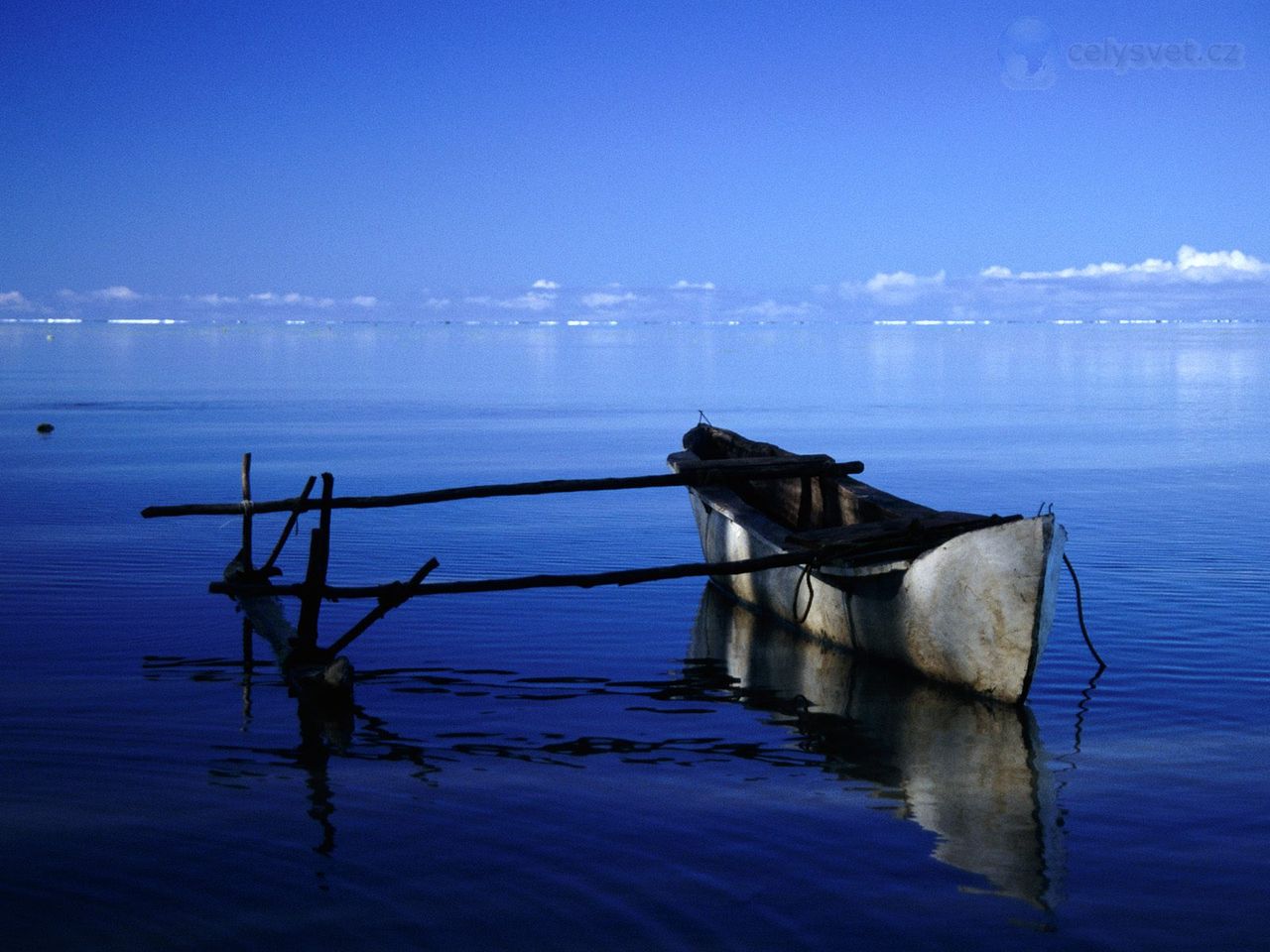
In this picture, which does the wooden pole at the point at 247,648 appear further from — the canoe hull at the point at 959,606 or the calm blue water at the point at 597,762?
the canoe hull at the point at 959,606

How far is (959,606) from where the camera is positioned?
33.4 feet

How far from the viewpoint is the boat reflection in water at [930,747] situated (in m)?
7.34

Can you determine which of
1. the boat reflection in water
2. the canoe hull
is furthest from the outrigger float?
the boat reflection in water

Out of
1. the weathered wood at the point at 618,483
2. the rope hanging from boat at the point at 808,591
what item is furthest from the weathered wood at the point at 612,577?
the weathered wood at the point at 618,483

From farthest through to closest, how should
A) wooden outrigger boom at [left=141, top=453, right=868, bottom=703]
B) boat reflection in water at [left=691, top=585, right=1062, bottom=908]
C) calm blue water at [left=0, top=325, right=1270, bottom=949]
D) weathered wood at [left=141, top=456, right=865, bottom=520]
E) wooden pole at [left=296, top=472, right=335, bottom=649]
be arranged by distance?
weathered wood at [left=141, top=456, right=865, bottom=520]
wooden pole at [left=296, top=472, right=335, bottom=649]
wooden outrigger boom at [left=141, top=453, right=868, bottom=703]
boat reflection in water at [left=691, top=585, right=1062, bottom=908]
calm blue water at [left=0, top=325, right=1270, bottom=949]

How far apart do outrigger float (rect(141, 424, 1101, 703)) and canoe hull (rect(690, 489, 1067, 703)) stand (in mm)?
11

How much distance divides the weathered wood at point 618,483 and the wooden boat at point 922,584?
0.28 metres

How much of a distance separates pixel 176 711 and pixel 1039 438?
2672cm

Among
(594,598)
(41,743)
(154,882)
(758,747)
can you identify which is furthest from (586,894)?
(594,598)

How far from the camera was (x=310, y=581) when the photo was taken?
11109 millimetres

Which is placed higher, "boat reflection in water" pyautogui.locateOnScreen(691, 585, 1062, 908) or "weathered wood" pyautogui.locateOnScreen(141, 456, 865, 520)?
"weathered wood" pyautogui.locateOnScreen(141, 456, 865, 520)

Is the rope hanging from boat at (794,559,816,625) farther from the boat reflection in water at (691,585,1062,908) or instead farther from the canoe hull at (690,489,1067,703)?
the boat reflection in water at (691,585,1062,908)

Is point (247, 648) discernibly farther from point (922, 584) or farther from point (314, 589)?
point (922, 584)

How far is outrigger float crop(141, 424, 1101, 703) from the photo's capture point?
9.86 meters
